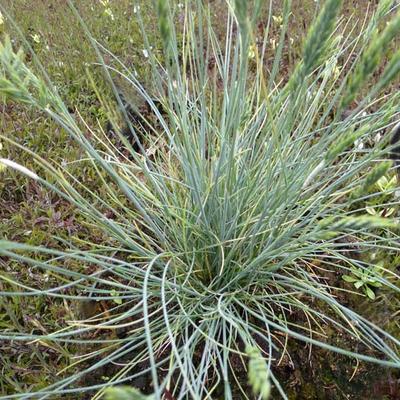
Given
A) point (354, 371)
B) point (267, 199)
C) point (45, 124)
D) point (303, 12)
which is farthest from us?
point (303, 12)

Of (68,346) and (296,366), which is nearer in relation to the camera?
(296,366)

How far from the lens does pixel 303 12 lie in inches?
116

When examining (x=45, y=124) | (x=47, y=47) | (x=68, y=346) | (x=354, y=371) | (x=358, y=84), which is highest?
(x=358, y=84)

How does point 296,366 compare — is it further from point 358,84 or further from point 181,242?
point 358,84

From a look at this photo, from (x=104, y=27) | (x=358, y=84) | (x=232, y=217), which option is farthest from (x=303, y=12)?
(x=358, y=84)

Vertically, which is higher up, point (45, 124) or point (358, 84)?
point (358, 84)

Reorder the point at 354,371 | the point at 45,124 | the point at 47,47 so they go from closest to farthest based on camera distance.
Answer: the point at 354,371
the point at 45,124
the point at 47,47

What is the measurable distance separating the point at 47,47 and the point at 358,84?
2.39 m

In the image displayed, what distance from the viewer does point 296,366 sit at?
1.28m

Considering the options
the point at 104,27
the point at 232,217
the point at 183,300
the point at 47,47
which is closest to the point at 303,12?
the point at 104,27

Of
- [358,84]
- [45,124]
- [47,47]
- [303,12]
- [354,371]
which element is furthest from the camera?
[303,12]

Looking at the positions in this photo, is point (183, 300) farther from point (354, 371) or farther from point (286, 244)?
point (354, 371)

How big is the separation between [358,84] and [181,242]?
813 mm

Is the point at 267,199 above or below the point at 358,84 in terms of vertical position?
below
